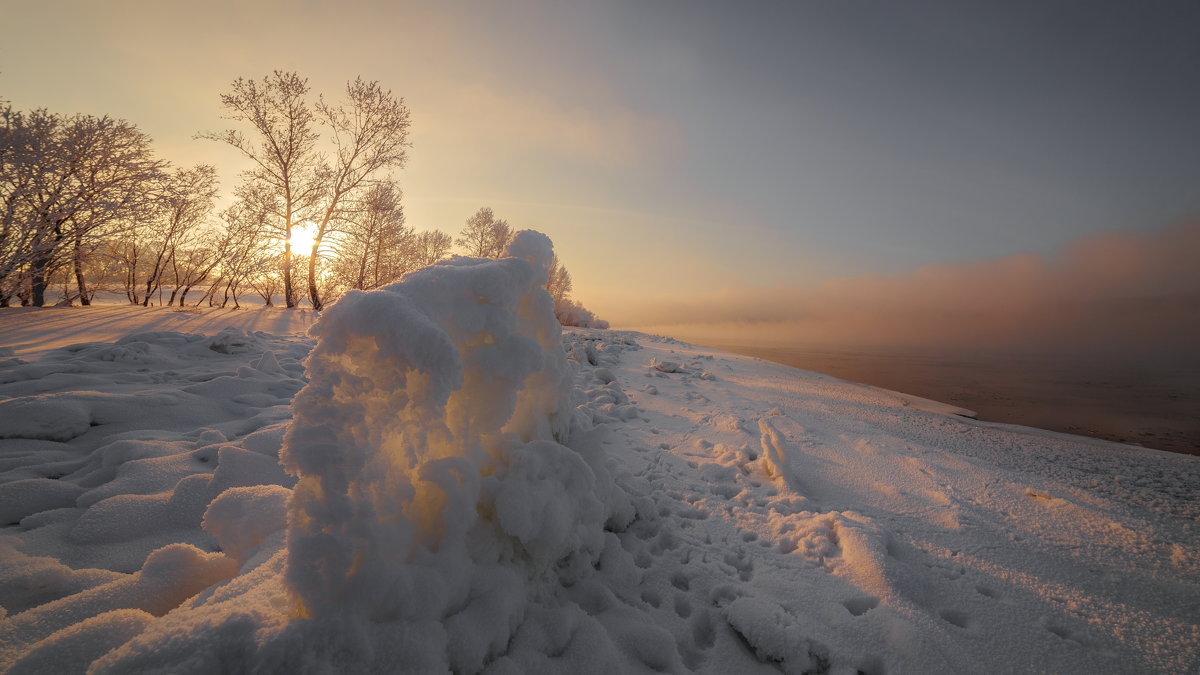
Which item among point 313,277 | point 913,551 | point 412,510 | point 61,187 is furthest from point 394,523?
point 313,277

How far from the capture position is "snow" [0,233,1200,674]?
116 cm

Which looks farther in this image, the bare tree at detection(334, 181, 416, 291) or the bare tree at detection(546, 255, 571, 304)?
the bare tree at detection(546, 255, 571, 304)

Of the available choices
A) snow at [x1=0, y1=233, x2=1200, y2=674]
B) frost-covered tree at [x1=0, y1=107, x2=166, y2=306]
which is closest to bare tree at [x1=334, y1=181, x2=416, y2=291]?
frost-covered tree at [x1=0, y1=107, x2=166, y2=306]

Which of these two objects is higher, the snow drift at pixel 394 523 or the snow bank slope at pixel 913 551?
the snow drift at pixel 394 523

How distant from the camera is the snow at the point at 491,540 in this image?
3.82ft

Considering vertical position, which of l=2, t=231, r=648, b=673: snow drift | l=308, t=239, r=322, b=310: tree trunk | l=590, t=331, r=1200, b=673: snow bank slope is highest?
l=308, t=239, r=322, b=310: tree trunk

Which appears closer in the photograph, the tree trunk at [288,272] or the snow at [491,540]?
the snow at [491,540]

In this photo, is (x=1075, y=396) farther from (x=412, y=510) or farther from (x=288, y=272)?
(x=288, y=272)

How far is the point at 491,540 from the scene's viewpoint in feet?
5.10

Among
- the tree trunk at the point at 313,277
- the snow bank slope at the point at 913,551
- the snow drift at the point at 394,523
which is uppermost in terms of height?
the tree trunk at the point at 313,277

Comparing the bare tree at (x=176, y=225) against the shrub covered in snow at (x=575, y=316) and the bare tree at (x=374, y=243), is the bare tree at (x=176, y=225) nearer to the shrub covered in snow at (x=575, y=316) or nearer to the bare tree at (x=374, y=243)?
the bare tree at (x=374, y=243)

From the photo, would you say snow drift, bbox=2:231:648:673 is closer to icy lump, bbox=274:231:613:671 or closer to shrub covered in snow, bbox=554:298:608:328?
icy lump, bbox=274:231:613:671

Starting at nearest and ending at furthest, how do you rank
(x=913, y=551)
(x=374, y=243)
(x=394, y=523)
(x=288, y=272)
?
(x=394, y=523) < (x=913, y=551) < (x=288, y=272) < (x=374, y=243)

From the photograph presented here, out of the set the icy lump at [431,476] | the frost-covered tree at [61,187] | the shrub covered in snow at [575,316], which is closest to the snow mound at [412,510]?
the icy lump at [431,476]
